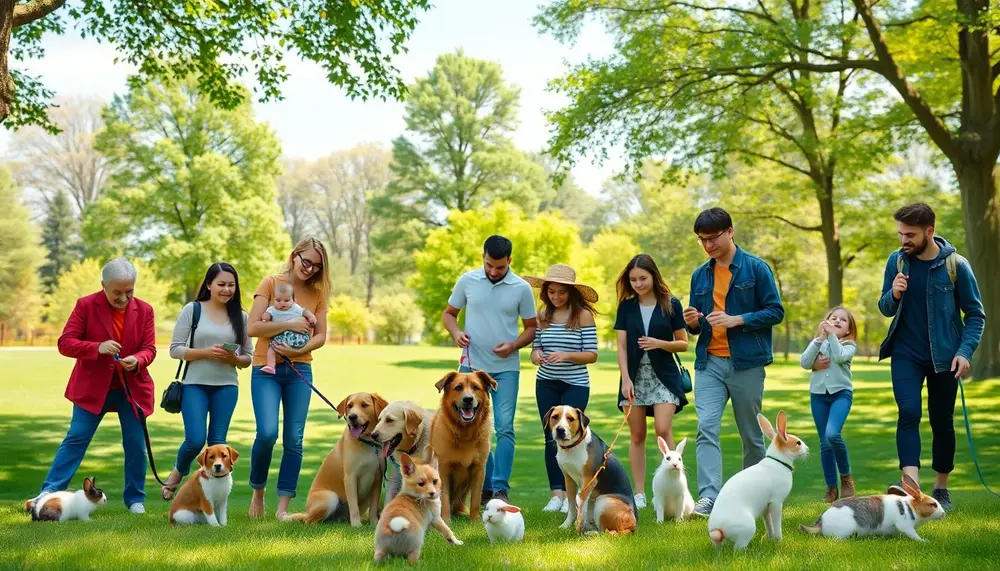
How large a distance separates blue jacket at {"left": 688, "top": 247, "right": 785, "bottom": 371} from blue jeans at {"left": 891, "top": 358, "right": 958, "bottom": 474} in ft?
3.90

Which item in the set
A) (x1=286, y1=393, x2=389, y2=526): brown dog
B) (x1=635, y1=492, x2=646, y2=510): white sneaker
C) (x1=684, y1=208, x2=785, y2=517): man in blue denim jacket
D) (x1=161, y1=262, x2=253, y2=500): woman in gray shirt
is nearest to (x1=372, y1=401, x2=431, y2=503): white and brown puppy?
(x1=286, y1=393, x2=389, y2=526): brown dog

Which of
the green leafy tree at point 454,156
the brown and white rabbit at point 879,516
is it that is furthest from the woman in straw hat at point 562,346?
the green leafy tree at point 454,156

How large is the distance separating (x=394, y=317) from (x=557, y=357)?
2348 inches

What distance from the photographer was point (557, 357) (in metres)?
7.88

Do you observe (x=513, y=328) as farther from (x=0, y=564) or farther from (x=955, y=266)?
(x=0, y=564)

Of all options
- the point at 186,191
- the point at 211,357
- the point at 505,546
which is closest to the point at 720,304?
the point at 505,546

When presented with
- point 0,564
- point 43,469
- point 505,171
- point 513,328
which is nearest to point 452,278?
point 505,171

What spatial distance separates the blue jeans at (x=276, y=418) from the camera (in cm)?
746

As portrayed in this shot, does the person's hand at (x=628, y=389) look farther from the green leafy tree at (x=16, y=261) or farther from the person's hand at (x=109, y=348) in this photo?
the green leafy tree at (x=16, y=261)

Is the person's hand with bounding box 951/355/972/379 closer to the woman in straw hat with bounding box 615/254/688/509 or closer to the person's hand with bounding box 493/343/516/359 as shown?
the woman in straw hat with bounding box 615/254/688/509

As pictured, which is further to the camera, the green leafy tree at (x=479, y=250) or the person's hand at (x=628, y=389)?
the green leafy tree at (x=479, y=250)

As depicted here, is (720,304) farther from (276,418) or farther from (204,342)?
(204,342)

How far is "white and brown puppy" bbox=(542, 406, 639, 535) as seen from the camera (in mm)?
6145

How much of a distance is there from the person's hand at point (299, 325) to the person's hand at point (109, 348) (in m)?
1.62
